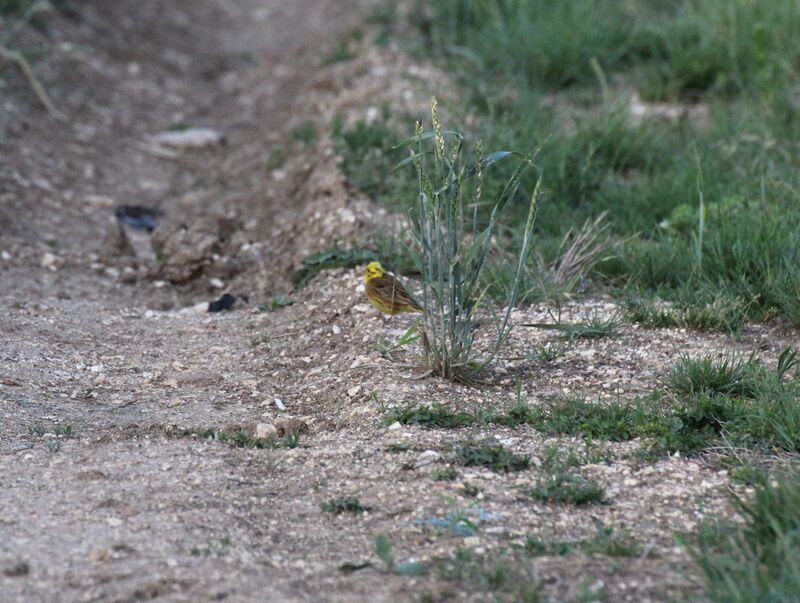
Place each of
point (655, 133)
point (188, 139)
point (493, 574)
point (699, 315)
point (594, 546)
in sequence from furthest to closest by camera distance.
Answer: point (188, 139)
point (655, 133)
point (699, 315)
point (594, 546)
point (493, 574)

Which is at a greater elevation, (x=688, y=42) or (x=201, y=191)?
(x=688, y=42)

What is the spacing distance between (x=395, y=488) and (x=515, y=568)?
587 mm

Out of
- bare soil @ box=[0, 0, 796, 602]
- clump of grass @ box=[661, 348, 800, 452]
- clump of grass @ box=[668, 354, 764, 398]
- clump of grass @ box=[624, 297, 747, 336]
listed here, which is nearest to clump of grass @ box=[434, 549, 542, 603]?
bare soil @ box=[0, 0, 796, 602]

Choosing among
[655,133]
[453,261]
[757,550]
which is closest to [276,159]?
[655,133]

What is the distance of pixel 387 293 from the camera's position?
4227 mm

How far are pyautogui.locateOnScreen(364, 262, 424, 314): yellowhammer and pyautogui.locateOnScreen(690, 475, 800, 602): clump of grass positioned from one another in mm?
1602

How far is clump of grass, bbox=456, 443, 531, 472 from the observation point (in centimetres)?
336

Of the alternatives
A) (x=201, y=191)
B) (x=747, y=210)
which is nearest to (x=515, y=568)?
(x=747, y=210)

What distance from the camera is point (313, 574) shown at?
9.21 feet

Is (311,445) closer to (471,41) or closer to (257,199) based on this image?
(257,199)

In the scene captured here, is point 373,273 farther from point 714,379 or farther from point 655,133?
point 655,133

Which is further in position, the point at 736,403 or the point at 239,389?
the point at 239,389

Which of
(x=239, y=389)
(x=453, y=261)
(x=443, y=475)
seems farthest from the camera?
(x=239, y=389)

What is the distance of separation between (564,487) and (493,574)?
0.56 meters
